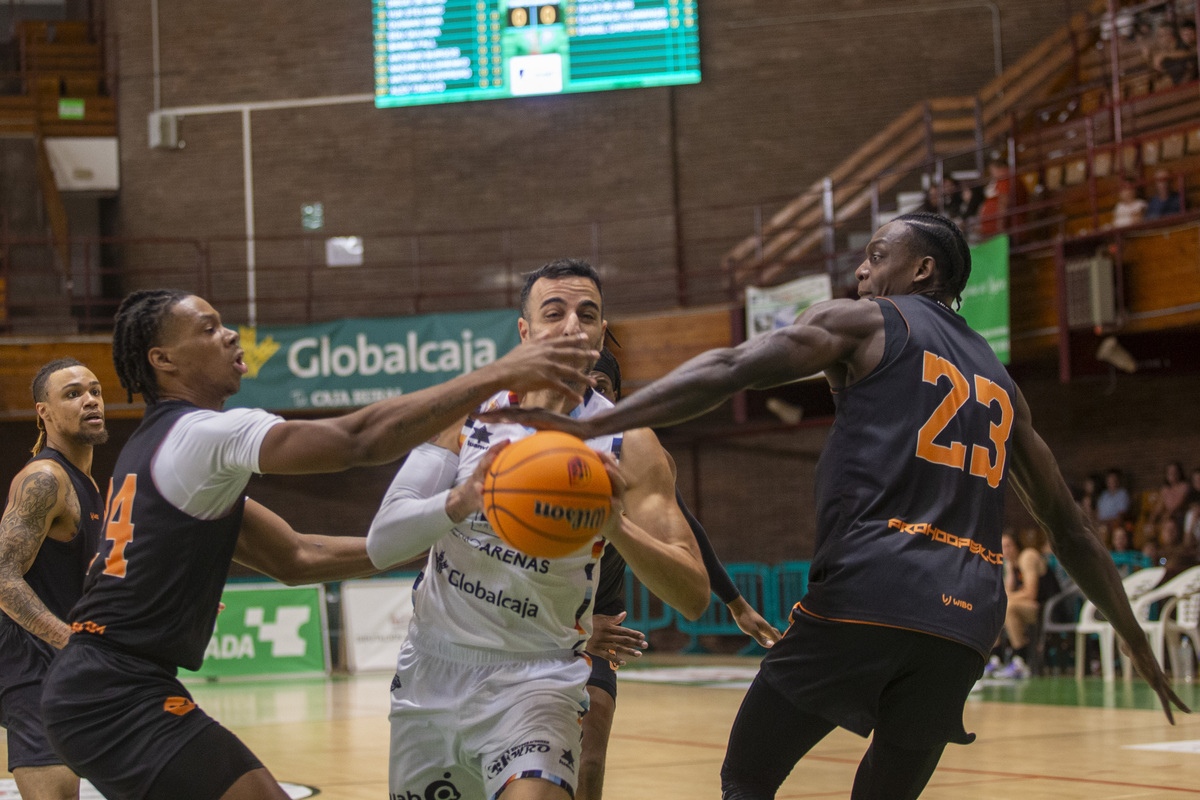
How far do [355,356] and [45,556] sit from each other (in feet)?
41.5

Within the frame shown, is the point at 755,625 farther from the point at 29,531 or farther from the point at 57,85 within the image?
the point at 57,85

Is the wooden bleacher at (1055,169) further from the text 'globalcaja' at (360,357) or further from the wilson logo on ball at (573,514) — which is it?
the wilson logo on ball at (573,514)

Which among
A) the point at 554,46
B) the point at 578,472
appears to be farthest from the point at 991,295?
the point at 578,472

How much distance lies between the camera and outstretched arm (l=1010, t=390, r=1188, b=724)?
3668mm

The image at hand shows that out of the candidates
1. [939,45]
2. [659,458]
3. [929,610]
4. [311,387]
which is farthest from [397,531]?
[939,45]

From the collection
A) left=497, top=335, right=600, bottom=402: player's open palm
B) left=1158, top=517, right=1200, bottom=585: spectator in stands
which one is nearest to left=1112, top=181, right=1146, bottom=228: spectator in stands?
left=1158, top=517, right=1200, bottom=585: spectator in stands

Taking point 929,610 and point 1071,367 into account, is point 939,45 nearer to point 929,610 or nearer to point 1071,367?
point 1071,367

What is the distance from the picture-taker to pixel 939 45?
63.2 feet

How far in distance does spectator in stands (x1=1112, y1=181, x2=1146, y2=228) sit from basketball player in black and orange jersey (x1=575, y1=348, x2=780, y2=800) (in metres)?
10.3

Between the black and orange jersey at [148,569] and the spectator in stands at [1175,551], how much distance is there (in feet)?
37.1

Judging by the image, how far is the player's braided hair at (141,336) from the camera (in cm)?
336

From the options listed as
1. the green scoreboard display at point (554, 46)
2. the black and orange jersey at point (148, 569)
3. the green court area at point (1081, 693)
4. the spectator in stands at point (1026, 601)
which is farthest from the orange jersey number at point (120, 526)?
the green scoreboard display at point (554, 46)

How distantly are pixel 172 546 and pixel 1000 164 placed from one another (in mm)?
14915

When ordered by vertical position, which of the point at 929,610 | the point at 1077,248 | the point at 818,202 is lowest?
the point at 929,610
